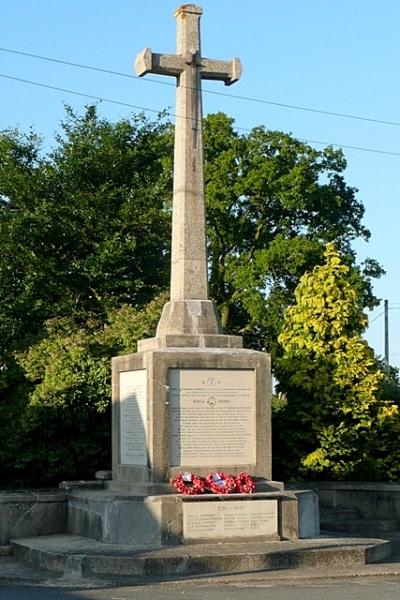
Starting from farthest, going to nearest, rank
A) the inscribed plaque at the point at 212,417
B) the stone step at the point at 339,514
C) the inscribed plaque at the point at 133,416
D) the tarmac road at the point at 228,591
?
the stone step at the point at 339,514
the inscribed plaque at the point at 133,416
the inscribed plaque at the point at 212,417
the tarmac road at the point at 228,591

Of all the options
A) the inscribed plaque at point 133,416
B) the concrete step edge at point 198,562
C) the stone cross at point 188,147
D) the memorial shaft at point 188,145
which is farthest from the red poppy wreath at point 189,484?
the memorial shaft at point 188,145

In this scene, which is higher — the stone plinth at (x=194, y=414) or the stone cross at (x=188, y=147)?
the stone cross at (x=188, y=147)

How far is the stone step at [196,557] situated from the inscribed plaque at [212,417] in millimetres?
1571

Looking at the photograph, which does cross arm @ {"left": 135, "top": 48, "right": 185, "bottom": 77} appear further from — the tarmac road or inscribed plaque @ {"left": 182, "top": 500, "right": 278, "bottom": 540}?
the tarmac road

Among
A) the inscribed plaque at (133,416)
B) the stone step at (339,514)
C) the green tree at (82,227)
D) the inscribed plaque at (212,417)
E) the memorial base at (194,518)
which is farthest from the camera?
the green tree at (82,227)

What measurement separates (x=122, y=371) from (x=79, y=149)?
18.3 metres

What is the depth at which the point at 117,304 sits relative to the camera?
106ft

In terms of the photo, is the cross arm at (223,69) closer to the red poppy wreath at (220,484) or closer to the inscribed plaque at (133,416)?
the inscribed plaque at (133,416)

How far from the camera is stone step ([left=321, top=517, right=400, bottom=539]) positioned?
20430 millimetres

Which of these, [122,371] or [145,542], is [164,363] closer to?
[122,371]

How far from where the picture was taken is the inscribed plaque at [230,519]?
1595cm

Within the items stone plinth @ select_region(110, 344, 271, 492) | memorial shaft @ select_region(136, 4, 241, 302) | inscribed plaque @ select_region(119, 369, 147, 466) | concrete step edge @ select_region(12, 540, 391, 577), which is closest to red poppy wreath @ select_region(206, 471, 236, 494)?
stone plinth @ select_region(110, 344, 271, 492)

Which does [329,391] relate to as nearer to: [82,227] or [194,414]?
[194,414]

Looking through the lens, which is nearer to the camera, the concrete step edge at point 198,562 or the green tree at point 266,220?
the concrete step edge at point 198,562
